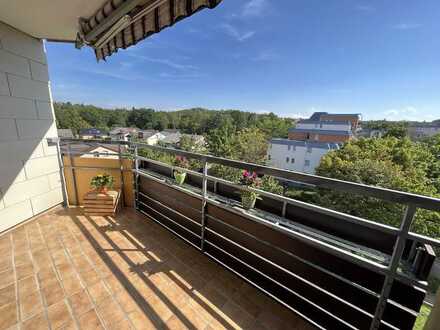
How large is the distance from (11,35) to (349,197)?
41.9 ft

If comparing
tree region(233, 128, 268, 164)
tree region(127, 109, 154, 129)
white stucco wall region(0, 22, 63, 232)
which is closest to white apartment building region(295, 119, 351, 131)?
tree region(233, 128, 268, 164)

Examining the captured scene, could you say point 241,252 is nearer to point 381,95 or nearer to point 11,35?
point 11,35

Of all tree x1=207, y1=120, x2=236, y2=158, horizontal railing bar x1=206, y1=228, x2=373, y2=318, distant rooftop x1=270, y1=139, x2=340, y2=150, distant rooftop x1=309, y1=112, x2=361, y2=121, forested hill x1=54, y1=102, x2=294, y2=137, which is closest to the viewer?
horizontal railing bar x1=206, y1=228, x2=373, y2=318

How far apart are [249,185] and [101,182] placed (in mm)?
2268

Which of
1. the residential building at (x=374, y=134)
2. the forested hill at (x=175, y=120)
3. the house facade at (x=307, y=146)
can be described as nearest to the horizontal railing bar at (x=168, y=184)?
the house facade at (x=307, y=146)

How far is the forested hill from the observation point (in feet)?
134

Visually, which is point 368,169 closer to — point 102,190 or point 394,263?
point 394,263

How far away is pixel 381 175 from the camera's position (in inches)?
373

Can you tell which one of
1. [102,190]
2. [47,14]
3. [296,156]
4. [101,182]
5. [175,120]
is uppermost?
[47,14]

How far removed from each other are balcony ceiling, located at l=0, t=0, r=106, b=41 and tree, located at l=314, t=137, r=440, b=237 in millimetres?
10768

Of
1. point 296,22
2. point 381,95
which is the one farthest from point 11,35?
point 381,95

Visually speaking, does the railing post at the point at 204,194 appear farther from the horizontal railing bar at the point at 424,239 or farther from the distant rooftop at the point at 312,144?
the distant rooftop at the point at 312,144

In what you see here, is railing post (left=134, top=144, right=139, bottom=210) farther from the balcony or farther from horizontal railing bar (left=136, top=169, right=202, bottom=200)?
the balcony

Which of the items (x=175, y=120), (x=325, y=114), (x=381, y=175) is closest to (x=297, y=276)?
(x=381, y=175)
